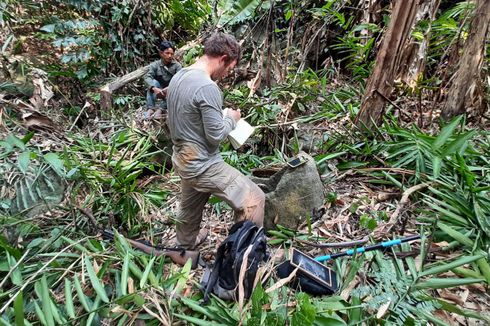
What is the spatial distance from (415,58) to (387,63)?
131 cm

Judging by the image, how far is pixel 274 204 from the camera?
9.71ft

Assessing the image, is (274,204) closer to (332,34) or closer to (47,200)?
(47,200)

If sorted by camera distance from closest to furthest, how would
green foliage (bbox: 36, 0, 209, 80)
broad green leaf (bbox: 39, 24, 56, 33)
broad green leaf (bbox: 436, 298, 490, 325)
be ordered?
broad green leaf (bbox: 436, 298, 490, 325) → broad green leaf (bbox: 39, 24, 56, 33) → green foliage (bbox: 36, 0, 209, 80)

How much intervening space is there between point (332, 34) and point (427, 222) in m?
4.53

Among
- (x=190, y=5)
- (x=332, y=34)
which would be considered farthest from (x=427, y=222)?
(x=190, y=5)

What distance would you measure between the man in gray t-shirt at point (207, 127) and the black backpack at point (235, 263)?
295mm

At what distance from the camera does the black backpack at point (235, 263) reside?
79.3 inches

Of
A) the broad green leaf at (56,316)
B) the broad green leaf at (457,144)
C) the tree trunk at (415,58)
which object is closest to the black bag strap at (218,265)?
the broad green leaf at (56,316)

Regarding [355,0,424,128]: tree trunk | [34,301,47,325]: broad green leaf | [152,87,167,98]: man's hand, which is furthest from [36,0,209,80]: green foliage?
[34,301,47,325]: broad green leaf

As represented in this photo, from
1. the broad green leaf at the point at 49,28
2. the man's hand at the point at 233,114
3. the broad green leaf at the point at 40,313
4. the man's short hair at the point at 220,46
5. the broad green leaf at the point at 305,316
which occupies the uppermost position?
the man's short hair at the point at 220,46

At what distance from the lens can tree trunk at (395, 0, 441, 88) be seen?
13.7 ft

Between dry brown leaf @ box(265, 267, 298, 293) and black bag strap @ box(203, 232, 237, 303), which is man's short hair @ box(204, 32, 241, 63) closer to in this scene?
black bag strap @ box(203, 232, 237, 303)

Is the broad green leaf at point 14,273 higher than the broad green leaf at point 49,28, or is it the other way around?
the broad green leaf at point 49,28

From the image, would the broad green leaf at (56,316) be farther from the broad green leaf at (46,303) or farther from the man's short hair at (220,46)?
the man's short hair at (220,46)
